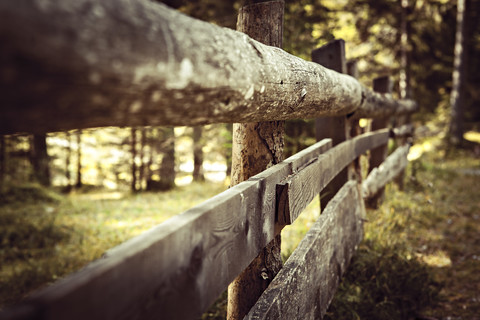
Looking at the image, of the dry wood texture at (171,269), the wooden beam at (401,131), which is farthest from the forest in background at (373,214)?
the wooden beam at (401,131)

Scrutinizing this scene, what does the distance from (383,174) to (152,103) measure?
4.53m

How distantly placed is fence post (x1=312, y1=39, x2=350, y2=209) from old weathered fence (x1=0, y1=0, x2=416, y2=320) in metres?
1.76

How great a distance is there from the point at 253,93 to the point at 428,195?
7.22 m

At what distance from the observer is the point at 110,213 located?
28.6 ft

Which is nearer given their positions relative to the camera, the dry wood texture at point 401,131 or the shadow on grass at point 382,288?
the shadow on grass at point 382,288

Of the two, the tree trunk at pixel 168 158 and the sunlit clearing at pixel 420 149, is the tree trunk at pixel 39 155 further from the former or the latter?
the sunlit clearing at pixel 420 149

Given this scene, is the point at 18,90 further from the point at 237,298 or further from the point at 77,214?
the point at 77,214

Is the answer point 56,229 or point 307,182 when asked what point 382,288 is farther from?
point 56,229

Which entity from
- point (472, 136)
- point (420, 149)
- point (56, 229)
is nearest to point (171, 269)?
point (56, 229)

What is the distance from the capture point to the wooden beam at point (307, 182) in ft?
5.06

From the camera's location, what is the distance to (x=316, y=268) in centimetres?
200

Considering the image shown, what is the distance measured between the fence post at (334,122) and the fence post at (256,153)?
4.66ft

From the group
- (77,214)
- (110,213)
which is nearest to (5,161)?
(77,214)

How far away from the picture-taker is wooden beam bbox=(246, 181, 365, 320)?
1.47 m
